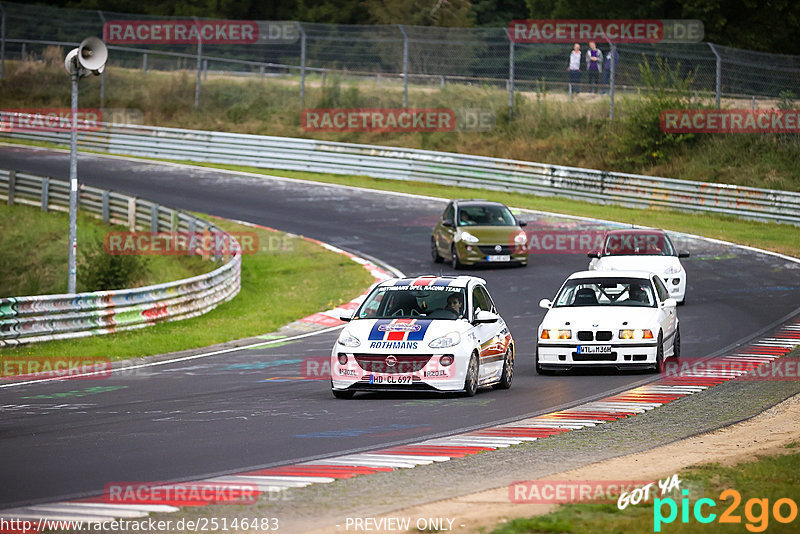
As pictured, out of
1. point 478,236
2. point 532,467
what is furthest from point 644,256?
point 532,467

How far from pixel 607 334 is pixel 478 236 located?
11.8m

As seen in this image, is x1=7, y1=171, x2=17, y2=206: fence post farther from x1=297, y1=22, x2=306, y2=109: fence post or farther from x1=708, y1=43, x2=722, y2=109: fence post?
x1=708, y1=43, x2=722, y2=109: fence post

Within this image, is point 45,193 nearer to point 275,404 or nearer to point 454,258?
point 454,258

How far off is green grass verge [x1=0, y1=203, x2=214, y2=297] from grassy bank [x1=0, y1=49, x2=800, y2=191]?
13.9 meters

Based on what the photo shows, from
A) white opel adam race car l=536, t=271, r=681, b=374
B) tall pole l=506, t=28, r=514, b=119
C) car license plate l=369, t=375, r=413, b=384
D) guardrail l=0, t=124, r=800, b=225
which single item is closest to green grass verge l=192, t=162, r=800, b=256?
guardrail l=0, t=124, r=800, b=225

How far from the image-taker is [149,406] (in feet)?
43.5

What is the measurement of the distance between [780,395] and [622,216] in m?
22.0

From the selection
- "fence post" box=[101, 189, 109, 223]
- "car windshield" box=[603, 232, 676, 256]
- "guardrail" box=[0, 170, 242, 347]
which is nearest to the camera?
"guardrail" box=[0, 170, 242, 347]

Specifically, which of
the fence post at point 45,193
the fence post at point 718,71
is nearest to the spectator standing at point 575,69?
the fence post at point 718,71

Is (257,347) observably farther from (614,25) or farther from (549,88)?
(614,25)

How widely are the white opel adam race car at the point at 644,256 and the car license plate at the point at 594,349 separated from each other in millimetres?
6735

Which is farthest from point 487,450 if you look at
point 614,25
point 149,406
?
point 614,25

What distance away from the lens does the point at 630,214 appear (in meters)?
36.2

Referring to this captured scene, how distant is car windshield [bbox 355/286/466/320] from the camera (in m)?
14.4
